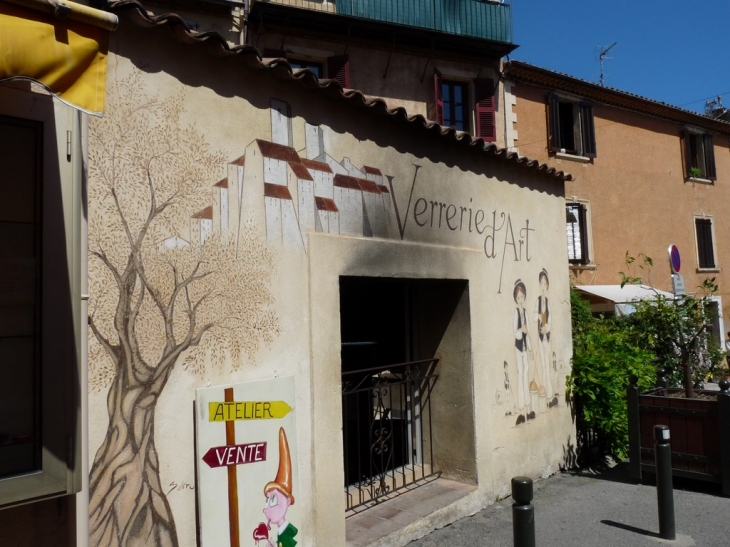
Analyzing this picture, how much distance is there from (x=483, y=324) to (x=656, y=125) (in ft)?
53.2

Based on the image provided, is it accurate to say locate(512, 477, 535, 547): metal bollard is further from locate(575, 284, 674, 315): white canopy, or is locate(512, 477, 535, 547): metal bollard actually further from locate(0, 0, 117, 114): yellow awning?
locate(575, 284, 674, 315): white canopy

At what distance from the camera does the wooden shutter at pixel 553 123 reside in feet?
54.7

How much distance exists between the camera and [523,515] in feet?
11.3

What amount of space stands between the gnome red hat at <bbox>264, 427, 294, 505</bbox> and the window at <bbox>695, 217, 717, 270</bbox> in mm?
20041

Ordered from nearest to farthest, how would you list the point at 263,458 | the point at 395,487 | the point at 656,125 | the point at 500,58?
the point at 263,458
the point at 395,487
the point at 500,58
the point at 656,125

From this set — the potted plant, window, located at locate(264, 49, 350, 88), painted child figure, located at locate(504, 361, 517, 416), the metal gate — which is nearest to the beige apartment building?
window, located at locate(264, 49, 350, 88)

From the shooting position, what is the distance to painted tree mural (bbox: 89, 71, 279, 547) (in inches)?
130

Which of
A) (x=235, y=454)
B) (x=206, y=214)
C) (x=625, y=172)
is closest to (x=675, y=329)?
(x=235, y=454)

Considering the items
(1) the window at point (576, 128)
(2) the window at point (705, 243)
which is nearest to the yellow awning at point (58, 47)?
(1) the window at point (576, 128)

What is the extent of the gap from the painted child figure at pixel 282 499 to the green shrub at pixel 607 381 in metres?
4.35

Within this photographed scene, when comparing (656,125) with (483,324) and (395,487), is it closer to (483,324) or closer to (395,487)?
(483,324)

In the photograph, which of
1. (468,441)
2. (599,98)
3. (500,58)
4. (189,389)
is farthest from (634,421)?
(599,98)

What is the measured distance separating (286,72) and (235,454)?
8.00ft

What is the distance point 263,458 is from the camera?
3938 millimetres
